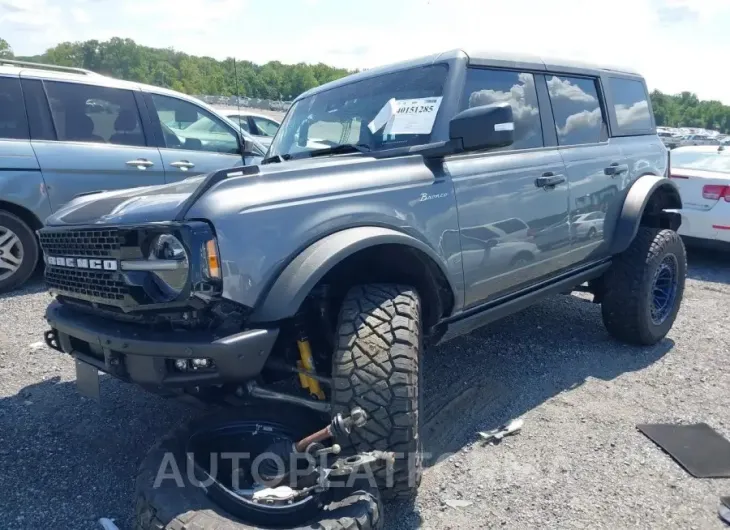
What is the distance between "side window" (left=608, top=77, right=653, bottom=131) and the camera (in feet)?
14.7

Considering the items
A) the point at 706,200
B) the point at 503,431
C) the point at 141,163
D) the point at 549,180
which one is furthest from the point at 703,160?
the point at 141,163

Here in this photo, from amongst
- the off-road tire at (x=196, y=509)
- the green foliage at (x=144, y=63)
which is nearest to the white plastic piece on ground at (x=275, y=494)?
the off-road tire at (x=196, y=509)

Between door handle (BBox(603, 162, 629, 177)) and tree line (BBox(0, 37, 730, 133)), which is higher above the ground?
tree line (BBox(0, 37, 730, 133))

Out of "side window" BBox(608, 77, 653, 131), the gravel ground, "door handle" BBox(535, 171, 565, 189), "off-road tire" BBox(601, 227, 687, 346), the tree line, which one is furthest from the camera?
the tree line

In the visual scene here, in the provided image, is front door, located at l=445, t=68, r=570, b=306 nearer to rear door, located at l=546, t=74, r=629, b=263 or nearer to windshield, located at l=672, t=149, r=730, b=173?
rear door, located at l=546, t=74, r=629, b=263

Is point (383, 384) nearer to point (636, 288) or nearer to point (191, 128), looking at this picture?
point (636, 288)

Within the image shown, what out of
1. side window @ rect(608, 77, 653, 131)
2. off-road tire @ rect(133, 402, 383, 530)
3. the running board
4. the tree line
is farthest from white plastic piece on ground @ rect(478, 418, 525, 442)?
the tree line

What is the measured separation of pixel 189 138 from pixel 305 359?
437cm

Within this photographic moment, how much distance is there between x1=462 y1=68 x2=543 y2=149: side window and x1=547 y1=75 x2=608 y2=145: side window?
226 millimetres

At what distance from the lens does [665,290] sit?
15.4ft

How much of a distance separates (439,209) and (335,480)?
4.36 ft

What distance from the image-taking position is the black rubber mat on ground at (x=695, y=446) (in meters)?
2.88

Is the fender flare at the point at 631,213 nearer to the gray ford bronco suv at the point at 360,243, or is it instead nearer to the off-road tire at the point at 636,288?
the gray ford bronco suv at the point at 360,243

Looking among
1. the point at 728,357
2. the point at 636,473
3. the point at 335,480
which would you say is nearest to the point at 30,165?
the point at 335,480
